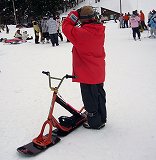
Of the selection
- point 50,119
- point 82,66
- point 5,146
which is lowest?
point 5,146

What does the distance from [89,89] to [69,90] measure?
2.88m

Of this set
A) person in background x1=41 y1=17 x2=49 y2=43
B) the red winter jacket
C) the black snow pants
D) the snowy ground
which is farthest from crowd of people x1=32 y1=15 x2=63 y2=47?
the red winter jacket

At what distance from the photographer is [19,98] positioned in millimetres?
7020

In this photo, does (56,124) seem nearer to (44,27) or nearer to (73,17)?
(73,17)

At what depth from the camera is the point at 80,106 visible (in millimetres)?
6203

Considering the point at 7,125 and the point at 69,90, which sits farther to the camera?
the point at 69,90

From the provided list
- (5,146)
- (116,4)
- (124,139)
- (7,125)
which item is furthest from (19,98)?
(116,4)

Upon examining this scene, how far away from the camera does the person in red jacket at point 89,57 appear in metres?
4.28

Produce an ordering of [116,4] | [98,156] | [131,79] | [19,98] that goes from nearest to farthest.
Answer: [98,156] → [19,98] → [131,79] → [116,4]

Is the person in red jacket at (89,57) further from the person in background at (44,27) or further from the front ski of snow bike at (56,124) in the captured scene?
the person in background at (44,27)

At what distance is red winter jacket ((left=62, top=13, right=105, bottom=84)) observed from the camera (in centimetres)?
425

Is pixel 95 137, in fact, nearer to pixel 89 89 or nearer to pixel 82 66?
pixel 89 89

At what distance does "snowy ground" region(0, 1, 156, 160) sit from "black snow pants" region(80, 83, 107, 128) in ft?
0.55

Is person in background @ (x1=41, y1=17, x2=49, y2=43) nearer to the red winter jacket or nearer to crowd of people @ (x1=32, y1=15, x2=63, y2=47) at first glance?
crowd of people @ (x1=32, y1=15, x2=63, y2=47)
